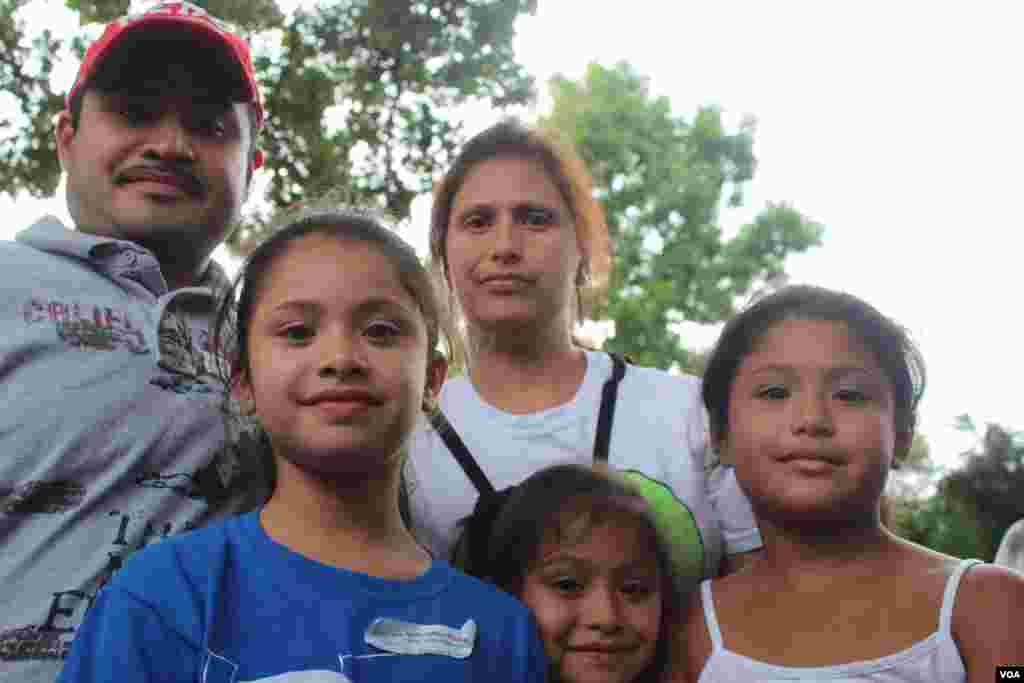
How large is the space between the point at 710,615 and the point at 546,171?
135 centimetres

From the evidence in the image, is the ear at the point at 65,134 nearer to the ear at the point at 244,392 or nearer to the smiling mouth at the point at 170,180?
the smiling mouth at the point at 170,180

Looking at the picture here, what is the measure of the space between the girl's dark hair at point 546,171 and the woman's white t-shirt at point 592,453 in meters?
0.52

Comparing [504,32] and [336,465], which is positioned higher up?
[504,32]

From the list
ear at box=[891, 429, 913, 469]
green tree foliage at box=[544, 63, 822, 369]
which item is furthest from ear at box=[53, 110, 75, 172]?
green tree foliage at box=[544, 63, 822, 369]

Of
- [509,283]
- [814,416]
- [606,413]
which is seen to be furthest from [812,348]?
[509,283]

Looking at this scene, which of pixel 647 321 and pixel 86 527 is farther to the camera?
pixel 647 321

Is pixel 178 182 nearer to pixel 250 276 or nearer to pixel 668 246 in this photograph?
pixel 250 276

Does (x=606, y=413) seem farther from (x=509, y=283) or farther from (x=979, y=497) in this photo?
(x=979, y=497)

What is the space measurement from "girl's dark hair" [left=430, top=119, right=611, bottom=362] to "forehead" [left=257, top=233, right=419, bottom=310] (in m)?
0.75

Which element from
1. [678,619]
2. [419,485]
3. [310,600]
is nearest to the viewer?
[310,600]

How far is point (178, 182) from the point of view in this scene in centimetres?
263

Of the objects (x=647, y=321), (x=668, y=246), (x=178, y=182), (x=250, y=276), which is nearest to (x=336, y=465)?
(x=250, y=276)

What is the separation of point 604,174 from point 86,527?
1746 cm

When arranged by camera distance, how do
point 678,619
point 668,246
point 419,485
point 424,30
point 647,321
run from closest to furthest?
point 678,619 → point 419,485 → point 424,30 → point 647,321 → point 668,246
